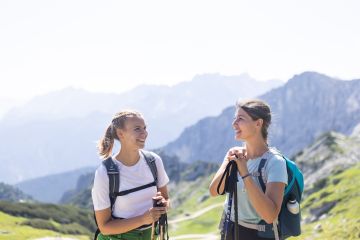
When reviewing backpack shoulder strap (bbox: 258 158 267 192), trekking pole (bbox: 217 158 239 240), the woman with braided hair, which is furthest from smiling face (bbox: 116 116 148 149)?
backpack shoulder strap (bbox: 258 158 267 192)

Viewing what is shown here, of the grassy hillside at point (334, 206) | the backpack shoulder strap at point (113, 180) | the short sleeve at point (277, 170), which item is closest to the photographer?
the short sleeve at point (277, 170)

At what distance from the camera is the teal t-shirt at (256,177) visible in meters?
7.35

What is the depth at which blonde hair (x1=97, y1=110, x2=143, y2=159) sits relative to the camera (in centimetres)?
898

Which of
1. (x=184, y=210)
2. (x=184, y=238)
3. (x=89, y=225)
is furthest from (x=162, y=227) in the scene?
(x=184, y=210)

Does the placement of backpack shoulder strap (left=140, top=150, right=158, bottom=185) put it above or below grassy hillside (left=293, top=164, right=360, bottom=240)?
above

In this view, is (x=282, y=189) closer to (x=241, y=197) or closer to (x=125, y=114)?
(x=241, y=197)

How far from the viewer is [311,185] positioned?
478ft

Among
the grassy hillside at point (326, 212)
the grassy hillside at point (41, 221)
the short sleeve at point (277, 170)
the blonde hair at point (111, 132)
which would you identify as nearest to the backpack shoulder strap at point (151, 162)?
the blonde hair at point (111, 132)

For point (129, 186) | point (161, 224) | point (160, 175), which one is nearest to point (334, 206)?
point (160, 175)

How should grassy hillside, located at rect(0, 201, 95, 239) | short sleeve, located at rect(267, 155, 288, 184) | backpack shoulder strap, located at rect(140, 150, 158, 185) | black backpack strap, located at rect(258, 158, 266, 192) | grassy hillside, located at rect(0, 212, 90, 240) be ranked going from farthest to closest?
grassy hillside, located at rect(0, 201, 95, 239), grassy hillside, located at rect(0, 212, 90, 240), backpack shoulder strap, located at rect(140, 150, 158, 185), black backpack strap, located at rect(258, 158, 266, 192), short sleeve, located at rect(267, 155, 288, 184)

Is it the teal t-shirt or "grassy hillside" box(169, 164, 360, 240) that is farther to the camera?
"grassy hillside" box(169, 164, 360, 240)

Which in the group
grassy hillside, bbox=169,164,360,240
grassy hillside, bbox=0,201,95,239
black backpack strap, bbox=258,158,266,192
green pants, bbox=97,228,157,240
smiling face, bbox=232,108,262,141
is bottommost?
grassy hillside, bbox=169,164,360,240

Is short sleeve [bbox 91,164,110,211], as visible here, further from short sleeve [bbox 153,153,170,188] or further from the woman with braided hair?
short sleeve [bbox 153,153,170,188]

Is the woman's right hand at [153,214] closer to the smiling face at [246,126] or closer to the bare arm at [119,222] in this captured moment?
the bare arm at [119,222]
